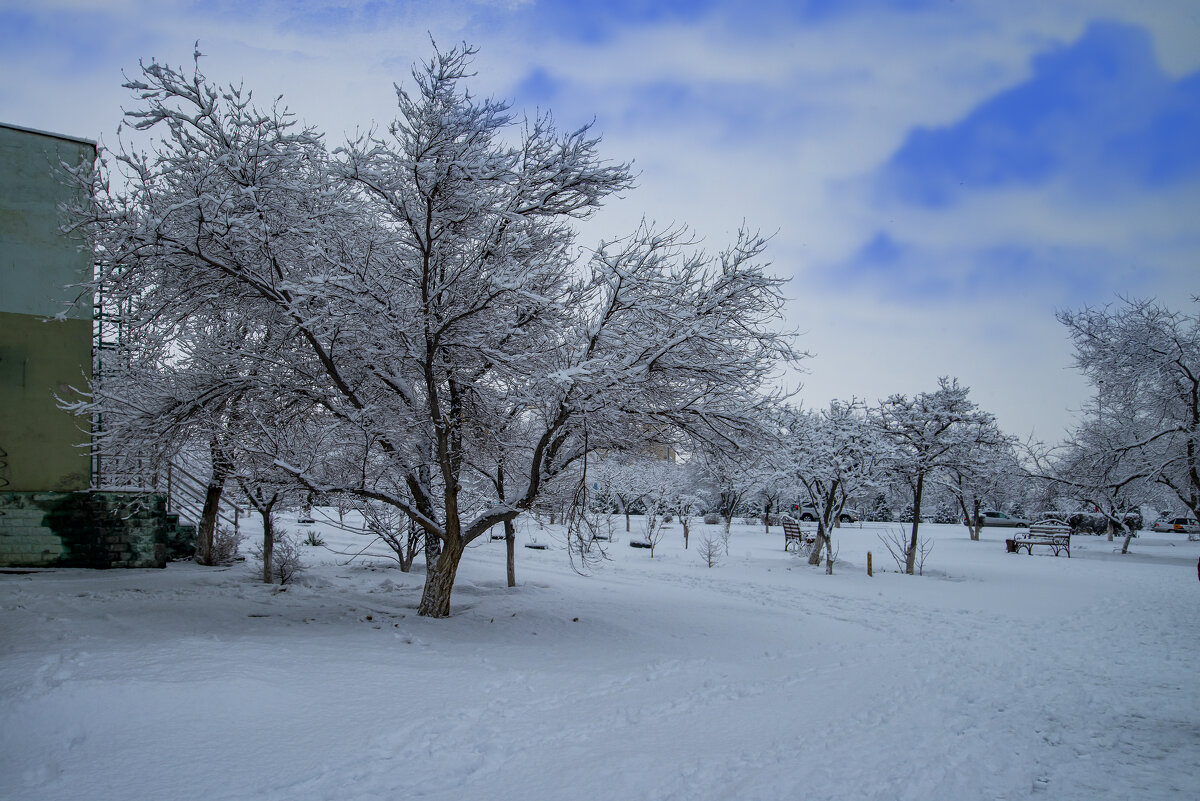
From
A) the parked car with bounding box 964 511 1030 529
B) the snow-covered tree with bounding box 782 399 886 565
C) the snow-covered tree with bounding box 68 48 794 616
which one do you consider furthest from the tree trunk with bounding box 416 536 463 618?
the parked car with bounding box 964 511 1030 529

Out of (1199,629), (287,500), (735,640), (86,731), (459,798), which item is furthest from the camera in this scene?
(287,500)

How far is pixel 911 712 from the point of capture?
20.9 feet

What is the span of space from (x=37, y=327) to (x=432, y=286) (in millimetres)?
8477

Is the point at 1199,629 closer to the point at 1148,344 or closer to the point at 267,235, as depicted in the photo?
the point at 1148,344

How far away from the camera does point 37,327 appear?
11727 mm

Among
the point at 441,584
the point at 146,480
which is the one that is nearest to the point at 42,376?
the point at 146,480

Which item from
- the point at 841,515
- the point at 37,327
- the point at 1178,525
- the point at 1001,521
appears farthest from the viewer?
the point at 1001,521

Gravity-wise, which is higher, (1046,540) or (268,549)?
(268,549)

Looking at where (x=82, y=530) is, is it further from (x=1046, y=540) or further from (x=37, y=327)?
(x=1046, y=540)

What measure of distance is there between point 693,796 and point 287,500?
36.4 feet

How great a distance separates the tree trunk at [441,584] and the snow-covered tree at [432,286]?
0.03m

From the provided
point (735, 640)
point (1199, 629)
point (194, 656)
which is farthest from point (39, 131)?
point (1199, 629)

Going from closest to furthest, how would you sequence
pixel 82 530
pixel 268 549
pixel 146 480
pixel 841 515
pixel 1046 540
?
1. pixel 82 530
2. pixel 268 549
3. pixel 146 480
4. pixel 1046 540
5. pixel 841 515

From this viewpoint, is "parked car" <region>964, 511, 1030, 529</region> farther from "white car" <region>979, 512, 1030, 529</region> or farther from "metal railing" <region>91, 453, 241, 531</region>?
"metal railing" <region>91, 453, 241, 531</region>
